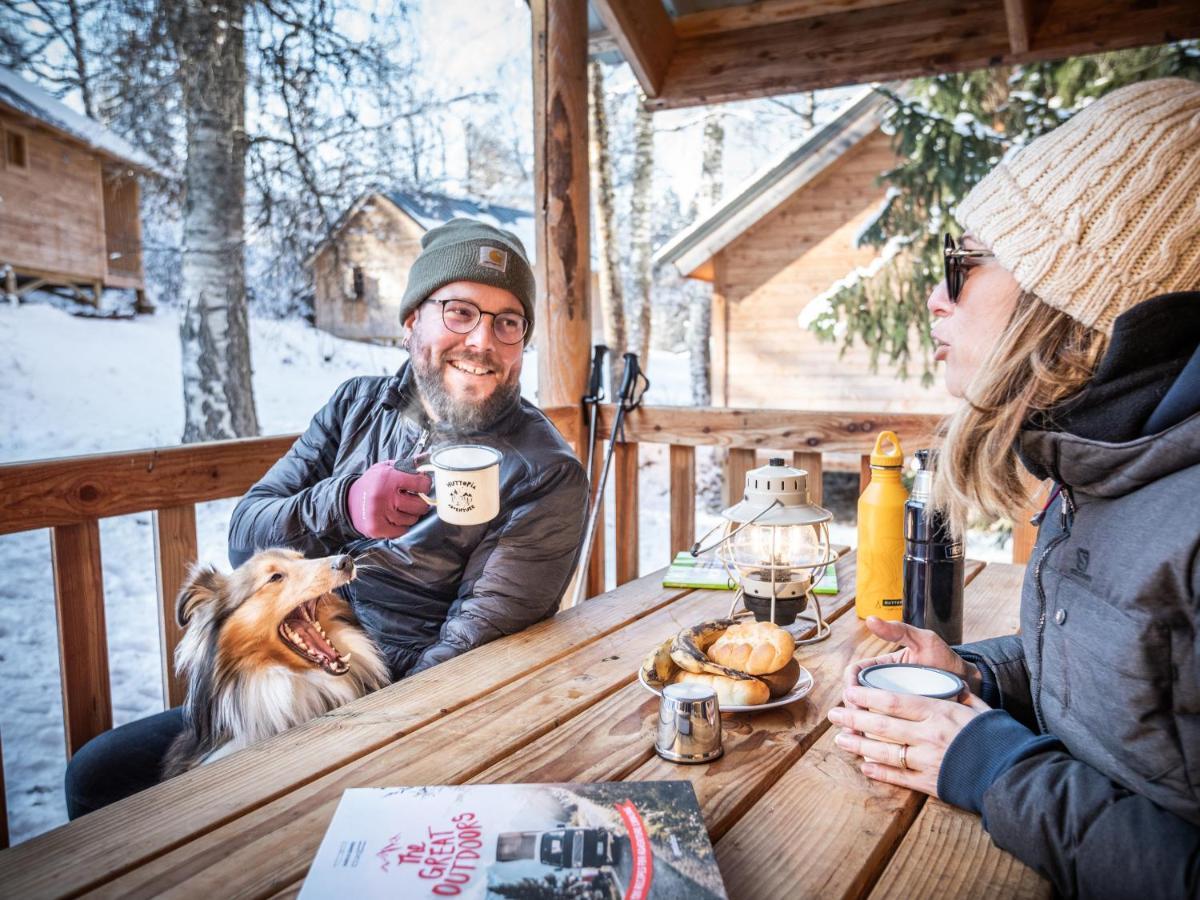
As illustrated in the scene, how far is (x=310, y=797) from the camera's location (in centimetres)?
96

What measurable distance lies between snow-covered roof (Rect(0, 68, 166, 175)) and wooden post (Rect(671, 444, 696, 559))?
2.71 meters

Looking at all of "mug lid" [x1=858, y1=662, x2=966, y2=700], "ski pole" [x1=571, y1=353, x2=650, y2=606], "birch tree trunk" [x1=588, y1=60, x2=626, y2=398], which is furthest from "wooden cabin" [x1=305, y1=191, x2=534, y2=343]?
"birch tree trunk" [x1=588, y1=60, x2=626, y2=398]

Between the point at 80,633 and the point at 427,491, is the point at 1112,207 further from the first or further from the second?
the point at 80,633

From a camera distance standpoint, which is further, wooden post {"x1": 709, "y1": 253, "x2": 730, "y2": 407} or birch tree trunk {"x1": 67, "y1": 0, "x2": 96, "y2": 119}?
wooden post {"x1": 709, "y1": 253, "x2": 730, "y2": 407}

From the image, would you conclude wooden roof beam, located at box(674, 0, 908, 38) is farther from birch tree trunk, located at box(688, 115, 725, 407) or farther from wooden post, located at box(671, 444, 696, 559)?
birch tree trunk, located at box(688, 115, 725, 407)

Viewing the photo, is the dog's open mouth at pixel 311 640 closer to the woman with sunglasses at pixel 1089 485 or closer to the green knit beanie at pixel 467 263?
the green knit beanie at pixel 467 263

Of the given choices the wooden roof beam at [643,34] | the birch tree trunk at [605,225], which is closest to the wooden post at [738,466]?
the wooden roof beam at [643,34]

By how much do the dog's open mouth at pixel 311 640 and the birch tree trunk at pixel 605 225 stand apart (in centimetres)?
600

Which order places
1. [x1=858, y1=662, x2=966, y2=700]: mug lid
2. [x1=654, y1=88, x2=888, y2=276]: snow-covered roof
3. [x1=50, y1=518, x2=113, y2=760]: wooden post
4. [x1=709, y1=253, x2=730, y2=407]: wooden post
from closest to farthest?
[x1=858, y1=662, x2=966, y2=700]: mug lid
[x1=50, y1=518, x2=113, y2=760]: wooden post
[x1=654, y1=88, x2=888, y2=276]: snow-covered roof
[x1=709, y1=253, x2=730, y2=407]: wooden post

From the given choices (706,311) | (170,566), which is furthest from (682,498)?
(706,311)

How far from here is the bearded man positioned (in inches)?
61.4

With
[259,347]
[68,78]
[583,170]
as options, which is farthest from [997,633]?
[68,78]

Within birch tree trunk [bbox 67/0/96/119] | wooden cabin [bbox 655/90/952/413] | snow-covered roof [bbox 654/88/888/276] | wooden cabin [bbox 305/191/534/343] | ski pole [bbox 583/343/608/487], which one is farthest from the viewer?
wooden cabin [bbox 655/90/952/413]

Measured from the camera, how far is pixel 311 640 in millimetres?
1476
